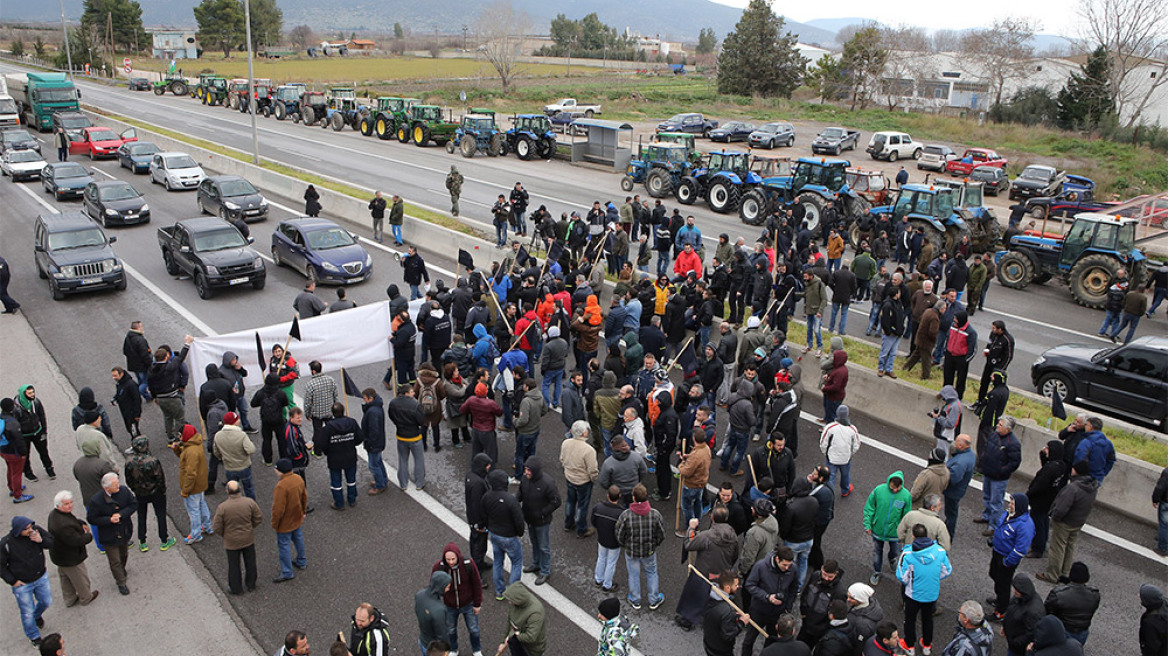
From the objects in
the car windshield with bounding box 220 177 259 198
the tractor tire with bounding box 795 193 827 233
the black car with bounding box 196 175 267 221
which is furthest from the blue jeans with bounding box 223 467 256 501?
the tractor tire with bounding box 795 193 827 233

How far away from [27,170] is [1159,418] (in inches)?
1516

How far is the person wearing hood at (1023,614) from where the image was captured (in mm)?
6762

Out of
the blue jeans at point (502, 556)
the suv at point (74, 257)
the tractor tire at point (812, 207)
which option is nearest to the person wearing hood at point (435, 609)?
the blue jeans at point (502, 556)

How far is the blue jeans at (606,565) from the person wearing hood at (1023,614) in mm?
3733

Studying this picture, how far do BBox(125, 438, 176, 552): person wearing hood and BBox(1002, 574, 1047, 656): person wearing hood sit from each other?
8.91 meters

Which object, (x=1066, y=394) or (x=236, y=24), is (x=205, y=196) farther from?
(x=236, y=24)

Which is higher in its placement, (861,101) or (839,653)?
(861,101)

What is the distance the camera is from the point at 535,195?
3061 cm

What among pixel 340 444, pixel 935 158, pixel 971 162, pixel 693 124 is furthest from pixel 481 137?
pixel 340 444

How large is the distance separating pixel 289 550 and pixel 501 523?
2.47 m

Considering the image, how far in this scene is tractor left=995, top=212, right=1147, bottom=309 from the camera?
61.5 feet

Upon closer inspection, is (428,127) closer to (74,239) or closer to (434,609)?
(74,239)

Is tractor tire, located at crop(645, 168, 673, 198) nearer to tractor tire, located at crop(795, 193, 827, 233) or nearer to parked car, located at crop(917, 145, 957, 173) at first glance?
tractor tire, located at crop(795, 193, 827, 233)

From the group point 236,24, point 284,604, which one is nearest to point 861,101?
point 284,604
